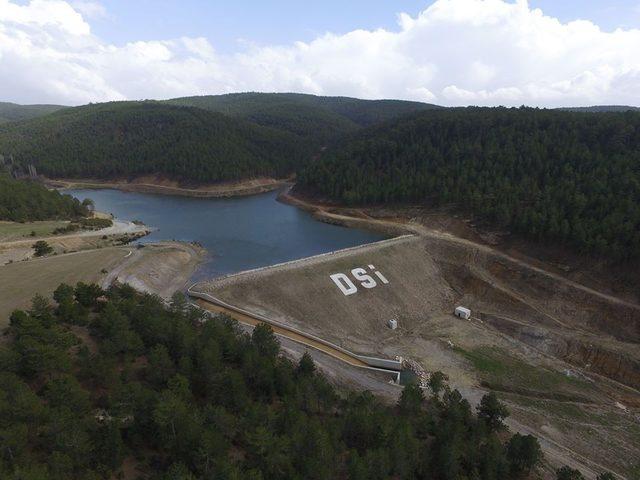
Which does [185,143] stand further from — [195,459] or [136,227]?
[195,459]

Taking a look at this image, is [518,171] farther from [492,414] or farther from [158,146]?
[158,146]

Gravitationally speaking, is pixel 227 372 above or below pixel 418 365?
above

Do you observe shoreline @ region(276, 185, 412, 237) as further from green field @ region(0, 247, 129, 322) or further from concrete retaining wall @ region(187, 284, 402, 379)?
green field @ region(0, 247, 129, 322)

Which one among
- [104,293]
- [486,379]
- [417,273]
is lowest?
[486,379]

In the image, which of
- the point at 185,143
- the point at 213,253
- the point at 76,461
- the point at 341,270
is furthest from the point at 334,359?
the point at 185,143

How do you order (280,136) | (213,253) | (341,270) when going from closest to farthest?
(341,270) < (213,253) < (280,136)

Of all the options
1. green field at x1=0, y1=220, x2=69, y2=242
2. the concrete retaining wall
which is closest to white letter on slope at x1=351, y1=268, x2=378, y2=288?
the concrete retaining wall
